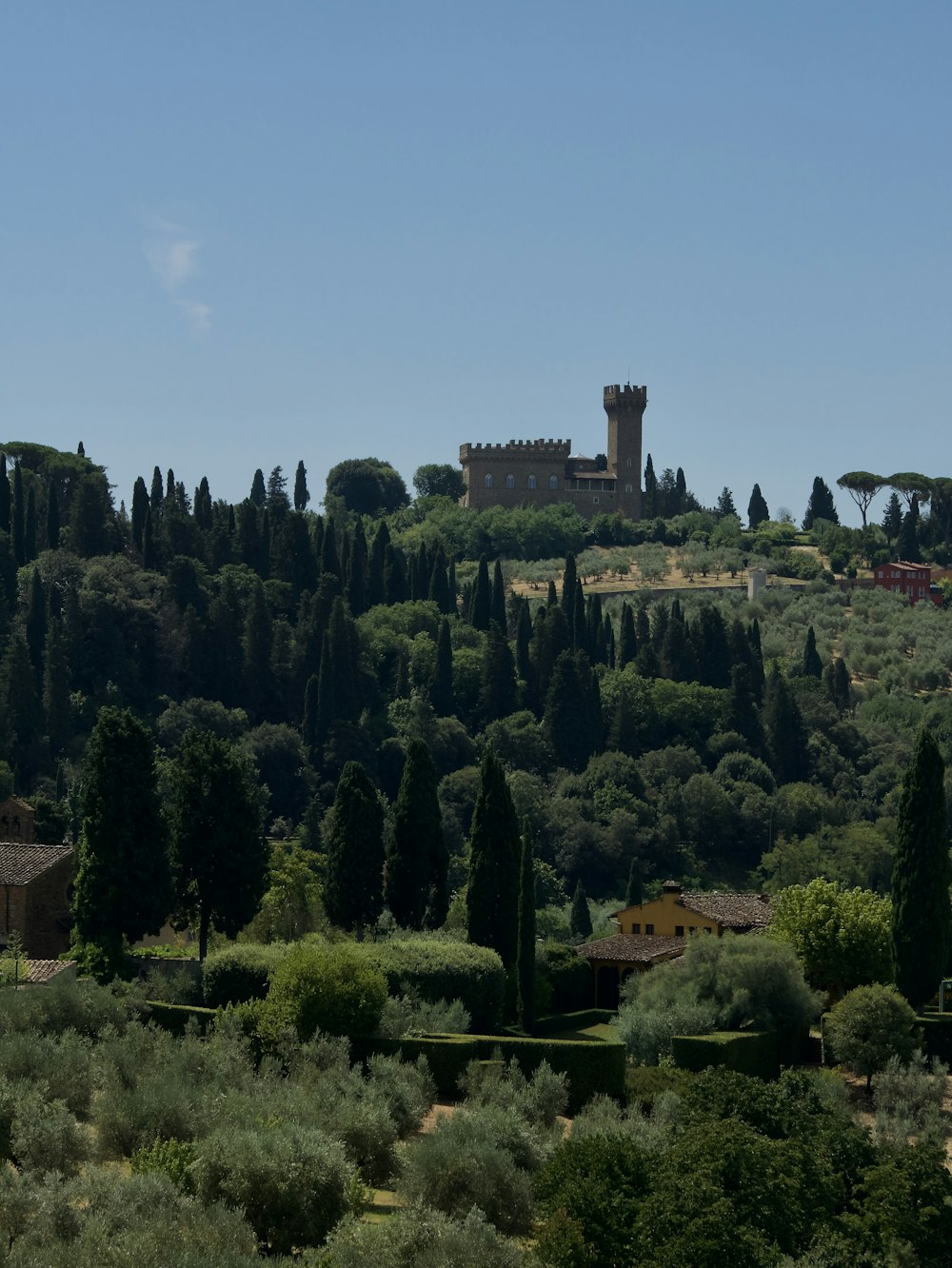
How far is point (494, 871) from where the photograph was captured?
167ft

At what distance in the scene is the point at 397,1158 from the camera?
32875 millimetres

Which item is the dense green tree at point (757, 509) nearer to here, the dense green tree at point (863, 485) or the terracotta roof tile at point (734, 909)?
the dense green tree at point (863, 485)

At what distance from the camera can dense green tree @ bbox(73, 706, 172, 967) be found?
47000 mm

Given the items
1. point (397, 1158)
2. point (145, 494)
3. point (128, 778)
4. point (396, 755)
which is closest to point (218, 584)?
point (145, 494)

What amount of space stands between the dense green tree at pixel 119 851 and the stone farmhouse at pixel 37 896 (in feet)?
7.15

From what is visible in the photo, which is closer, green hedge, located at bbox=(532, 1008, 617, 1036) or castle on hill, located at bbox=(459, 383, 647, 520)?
green hedge, located at bbox=(532, 1008, 617, 1036)

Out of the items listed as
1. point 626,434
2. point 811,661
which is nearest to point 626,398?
point 626,434

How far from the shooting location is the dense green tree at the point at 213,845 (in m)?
49.6

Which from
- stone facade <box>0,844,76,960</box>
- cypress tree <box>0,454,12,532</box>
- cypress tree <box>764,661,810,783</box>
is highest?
cypress tree <box>0,454,12,532</box>

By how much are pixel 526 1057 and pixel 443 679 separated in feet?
192

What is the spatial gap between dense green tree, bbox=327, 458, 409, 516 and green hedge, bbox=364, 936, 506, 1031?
124 m

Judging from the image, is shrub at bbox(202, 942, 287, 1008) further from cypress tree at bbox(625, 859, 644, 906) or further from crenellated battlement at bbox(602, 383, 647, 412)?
crenellated battlement at bbox(602, 383, 647, 412)

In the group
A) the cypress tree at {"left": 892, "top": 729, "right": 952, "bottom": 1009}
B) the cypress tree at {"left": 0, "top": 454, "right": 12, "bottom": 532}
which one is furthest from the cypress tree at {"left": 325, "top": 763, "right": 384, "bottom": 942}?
the cypress tree at {"left": 0, "top": 454, "right": 12, "bottom": 532}

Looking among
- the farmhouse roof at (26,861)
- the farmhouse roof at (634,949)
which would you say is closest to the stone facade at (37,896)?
the farmhouse roof at (26,861)
